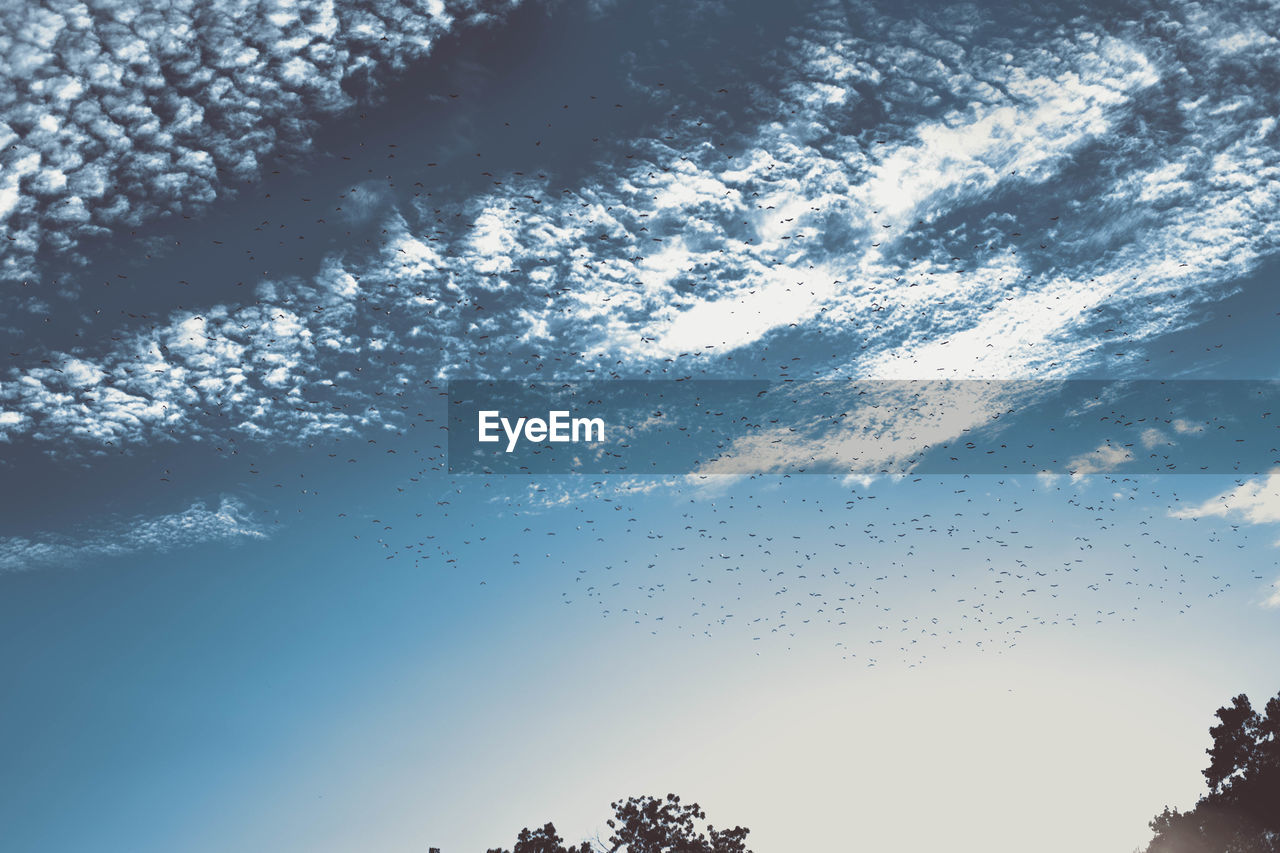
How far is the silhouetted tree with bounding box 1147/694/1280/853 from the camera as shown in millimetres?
32781

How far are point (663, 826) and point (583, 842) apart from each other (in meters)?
3.76

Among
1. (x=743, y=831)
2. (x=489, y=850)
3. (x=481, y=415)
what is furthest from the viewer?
(x=743, y=831)

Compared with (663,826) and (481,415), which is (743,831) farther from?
(481,415)

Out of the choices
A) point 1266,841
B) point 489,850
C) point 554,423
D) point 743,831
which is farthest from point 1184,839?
point 554,423

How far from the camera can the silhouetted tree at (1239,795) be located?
32.8 meters

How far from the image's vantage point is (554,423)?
987 inches

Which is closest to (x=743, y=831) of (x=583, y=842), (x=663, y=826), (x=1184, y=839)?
(x=663, y=826)

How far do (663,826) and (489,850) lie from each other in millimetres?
7837

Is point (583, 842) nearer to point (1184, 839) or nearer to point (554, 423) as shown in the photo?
point (554, 423)

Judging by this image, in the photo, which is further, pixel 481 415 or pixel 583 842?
pixel 583 842

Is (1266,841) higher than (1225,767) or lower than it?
lower

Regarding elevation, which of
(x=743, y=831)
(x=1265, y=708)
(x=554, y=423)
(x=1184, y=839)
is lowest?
(x=1184, y=839)

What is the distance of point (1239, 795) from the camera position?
33875 mm

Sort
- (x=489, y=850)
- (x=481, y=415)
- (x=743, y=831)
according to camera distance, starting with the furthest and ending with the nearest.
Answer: (x=743, y=831), (x=489, y=850), (x=481, y=415)
